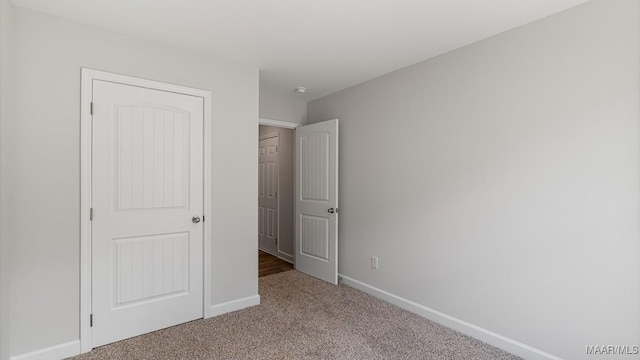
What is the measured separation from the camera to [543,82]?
2.04m

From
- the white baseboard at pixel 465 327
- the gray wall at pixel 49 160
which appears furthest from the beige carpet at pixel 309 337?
the gray wall at pixel 49 160

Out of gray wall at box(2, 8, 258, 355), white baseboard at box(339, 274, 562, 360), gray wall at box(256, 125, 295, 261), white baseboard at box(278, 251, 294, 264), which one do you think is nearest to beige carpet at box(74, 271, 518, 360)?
white baseboard at box(339, 274, 562, 360)

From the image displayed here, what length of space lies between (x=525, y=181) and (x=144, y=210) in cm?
280

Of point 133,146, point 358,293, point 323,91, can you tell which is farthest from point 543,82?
point 133,146

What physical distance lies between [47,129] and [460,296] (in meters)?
3.22

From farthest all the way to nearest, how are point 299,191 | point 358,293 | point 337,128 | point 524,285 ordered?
point 299,191 → point 337,128 → point 358,293 → point 524,285

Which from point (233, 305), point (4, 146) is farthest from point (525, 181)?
point (4, 146)

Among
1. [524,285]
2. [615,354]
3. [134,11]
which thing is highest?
[134,11]

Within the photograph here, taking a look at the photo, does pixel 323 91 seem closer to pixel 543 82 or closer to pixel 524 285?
pixel 543 82

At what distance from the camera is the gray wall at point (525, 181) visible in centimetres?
176

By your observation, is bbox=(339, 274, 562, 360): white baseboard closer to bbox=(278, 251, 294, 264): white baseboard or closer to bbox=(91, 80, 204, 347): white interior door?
bbox=(278, 251, 294, 264): white baseboard

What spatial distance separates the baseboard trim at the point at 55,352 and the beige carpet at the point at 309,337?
0.08 meters

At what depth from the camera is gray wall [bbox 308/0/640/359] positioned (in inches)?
69.2

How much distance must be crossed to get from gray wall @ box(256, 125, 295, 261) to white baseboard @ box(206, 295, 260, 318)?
5.15ft
